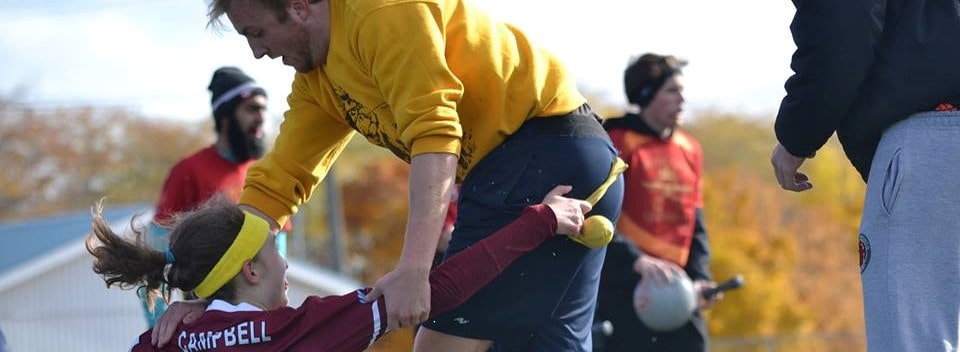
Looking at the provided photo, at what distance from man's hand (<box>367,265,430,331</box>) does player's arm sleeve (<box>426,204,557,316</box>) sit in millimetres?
106

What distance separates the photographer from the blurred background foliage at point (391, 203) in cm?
4188

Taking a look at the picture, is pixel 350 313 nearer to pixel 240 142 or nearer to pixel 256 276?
pixel 256 276

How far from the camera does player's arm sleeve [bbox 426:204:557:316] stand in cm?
373

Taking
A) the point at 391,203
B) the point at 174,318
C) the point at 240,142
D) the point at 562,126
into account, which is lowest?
the point at 391,203

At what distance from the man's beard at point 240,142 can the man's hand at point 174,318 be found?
3534 millimetres

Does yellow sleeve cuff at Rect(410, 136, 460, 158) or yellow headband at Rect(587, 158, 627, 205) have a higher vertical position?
yellow sleeve cuff at Rect(410, 136, 460, 158)

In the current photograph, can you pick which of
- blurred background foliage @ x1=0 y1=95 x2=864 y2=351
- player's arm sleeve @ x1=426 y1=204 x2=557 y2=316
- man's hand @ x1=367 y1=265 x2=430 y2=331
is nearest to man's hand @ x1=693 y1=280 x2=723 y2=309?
player's arm sleeve @ x1=426 y1=204 x2=557 y2=316

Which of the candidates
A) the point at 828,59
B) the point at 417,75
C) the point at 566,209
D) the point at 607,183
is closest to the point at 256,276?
the point at 417,75

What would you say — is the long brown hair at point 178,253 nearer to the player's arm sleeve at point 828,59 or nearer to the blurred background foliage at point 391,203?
the player's arm sleeve at point 828,59

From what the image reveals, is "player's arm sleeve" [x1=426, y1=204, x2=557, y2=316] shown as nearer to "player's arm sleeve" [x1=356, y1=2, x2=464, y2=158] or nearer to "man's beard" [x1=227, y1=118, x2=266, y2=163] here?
"player's arm sleeve" [x1=356, y1=2, x2=464, y2=158]

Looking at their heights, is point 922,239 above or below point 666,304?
above

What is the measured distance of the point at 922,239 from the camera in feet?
11.3

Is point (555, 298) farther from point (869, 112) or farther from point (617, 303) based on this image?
point (617, 303)

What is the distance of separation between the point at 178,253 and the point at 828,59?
1869 millimetres
